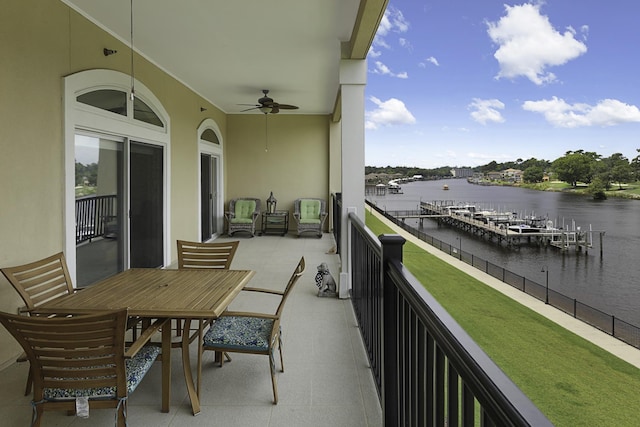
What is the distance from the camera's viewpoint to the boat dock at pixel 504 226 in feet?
13.4

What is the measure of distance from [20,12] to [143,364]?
111 inches

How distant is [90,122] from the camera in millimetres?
3854

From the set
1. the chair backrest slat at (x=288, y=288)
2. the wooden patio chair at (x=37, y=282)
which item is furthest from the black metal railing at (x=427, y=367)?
the wooden patio chair at (x=37, y=282)

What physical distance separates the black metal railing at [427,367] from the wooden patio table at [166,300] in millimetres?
910

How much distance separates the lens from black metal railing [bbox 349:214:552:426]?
712mm

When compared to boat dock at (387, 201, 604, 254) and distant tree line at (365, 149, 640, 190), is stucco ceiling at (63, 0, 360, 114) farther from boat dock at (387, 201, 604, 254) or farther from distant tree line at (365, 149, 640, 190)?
boat dock at (387, 201, 604, 254)

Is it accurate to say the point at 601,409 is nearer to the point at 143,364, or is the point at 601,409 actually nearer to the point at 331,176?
the point at 143,364

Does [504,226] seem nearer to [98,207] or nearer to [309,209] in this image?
[309,209]

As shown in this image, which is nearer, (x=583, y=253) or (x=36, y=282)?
(x=36, y=282)

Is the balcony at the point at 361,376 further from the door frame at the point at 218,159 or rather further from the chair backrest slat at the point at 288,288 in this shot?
the door frame at the point at 218,159

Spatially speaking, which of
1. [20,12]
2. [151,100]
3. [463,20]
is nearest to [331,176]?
[463,20]

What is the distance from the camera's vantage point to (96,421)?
205 centimetres

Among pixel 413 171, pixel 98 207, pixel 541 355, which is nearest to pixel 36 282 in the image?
pixel 98 207

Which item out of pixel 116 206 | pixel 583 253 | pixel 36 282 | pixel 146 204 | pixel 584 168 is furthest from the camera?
pixel 146 204
